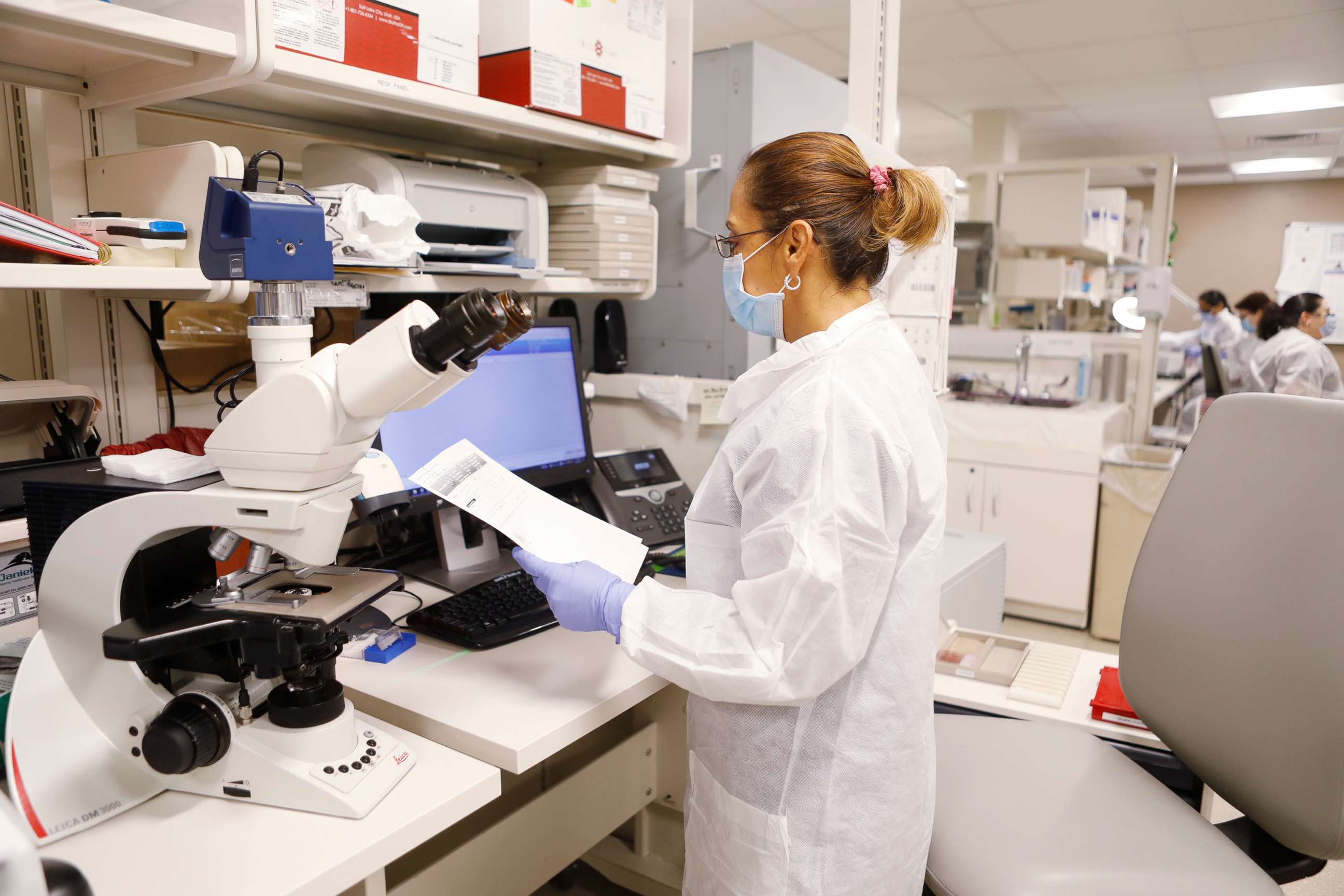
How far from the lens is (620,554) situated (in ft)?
3.91

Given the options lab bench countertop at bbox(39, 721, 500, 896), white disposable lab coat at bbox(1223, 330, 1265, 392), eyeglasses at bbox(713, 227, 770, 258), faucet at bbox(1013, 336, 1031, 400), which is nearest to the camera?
lab bench countertop at bbox(39, 721, 500, 896)

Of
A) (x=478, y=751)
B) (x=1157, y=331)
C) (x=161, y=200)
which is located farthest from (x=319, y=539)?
(x=1157, y=331)

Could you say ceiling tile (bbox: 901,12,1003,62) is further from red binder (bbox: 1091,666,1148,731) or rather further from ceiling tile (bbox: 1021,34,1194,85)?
red binder (bbox: 1091,666,1148,731)

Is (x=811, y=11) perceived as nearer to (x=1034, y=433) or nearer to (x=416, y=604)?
(x=1034, y=433)

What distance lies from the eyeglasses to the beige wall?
30.1ft

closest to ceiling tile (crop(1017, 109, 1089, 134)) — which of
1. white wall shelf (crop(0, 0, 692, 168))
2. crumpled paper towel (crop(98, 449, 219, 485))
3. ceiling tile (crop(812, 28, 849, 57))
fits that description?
ceiling tile (crop(812, 28, 849, 57))

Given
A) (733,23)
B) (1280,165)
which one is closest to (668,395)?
(733,23)

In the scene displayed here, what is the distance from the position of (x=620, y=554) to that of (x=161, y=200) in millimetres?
780

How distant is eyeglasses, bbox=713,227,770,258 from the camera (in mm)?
1142

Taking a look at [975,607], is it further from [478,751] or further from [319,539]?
[319,539]

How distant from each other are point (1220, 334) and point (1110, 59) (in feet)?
11.4

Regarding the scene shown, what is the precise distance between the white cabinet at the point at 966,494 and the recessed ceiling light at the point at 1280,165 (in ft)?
18.7

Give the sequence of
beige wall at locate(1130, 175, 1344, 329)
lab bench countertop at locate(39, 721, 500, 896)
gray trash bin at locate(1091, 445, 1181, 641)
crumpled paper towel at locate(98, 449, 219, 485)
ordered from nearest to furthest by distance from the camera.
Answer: lab bench countertop at locate(39, 721, 500, 896), crumpled paper towel at locate(98, 449, 219, 485), gray trash bin at locate(1091, 445, 1181, 641), beige wall at locate(1130, 175, 1344, 329)

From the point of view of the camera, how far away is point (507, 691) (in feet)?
3.61
